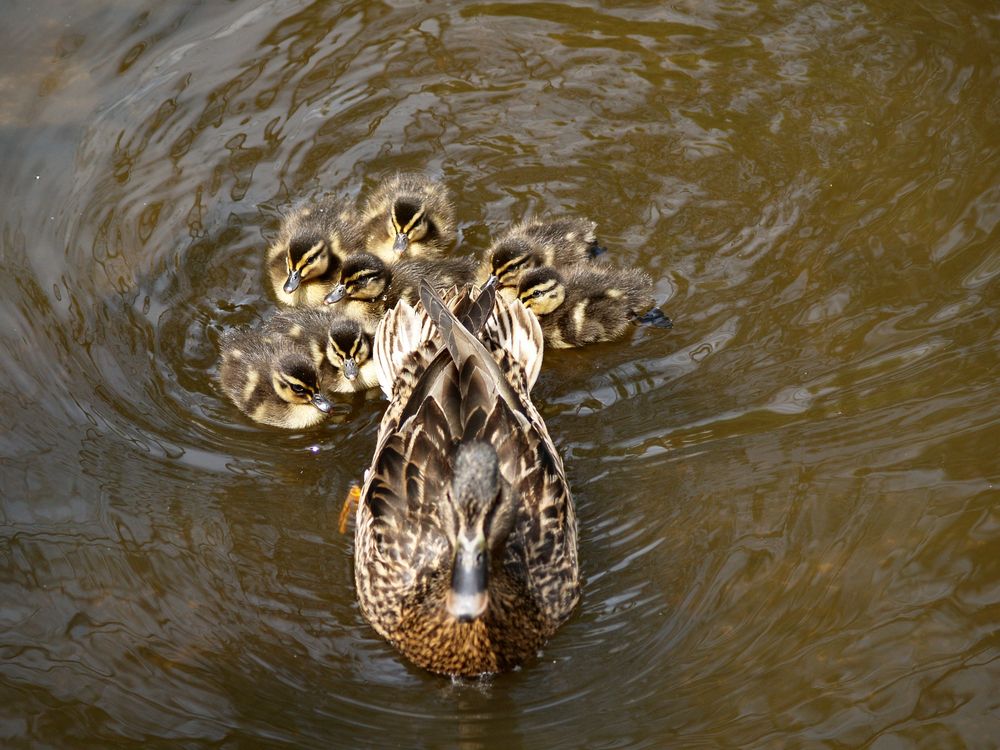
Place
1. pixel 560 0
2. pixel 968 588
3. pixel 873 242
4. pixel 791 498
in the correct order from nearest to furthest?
pixel 968 588 < pixel 791 498 < pixel 873 242 < pixel 560 0

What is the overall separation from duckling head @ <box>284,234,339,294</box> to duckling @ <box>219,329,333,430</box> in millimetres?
240

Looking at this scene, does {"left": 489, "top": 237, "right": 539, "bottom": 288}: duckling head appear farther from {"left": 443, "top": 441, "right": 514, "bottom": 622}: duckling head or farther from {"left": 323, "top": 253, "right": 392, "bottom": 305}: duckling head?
{"left": 443, "top": 441, "right": 514, "bottom": 622}: duckling head

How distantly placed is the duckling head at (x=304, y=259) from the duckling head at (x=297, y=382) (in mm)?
344

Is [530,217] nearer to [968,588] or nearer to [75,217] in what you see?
[75,217]

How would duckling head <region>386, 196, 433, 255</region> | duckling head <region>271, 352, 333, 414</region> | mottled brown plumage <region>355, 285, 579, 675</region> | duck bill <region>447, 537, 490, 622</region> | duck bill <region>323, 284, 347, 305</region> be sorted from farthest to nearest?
duckling head <region>386, 196, 433, 255</region> → duck bill <region>323, 284, 347, 305</region> → duckling head <region>271, 352, 333, 414</region> → mottled brown plumage <region>355, 285, 579, 675</region> → duck bill <region>447, 537, 490, 622</region>

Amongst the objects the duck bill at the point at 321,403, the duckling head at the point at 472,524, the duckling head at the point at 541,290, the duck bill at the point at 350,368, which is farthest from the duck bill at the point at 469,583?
the duckling head at the point at 541,290

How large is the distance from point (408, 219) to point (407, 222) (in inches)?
0.4

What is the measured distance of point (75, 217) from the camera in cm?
425

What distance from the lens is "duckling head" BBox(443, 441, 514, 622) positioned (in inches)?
110

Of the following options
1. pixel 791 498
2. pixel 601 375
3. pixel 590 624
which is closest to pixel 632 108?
pixel 601 375

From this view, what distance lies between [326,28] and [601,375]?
206 centimetres

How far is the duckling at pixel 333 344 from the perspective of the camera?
12.5 ft

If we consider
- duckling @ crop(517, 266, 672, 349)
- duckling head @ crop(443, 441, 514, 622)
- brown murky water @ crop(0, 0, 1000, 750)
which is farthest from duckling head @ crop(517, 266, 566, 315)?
duckling head @ crop(443, 441, 514, 622)

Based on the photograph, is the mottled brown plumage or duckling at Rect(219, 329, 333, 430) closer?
the mottled brown plumage
